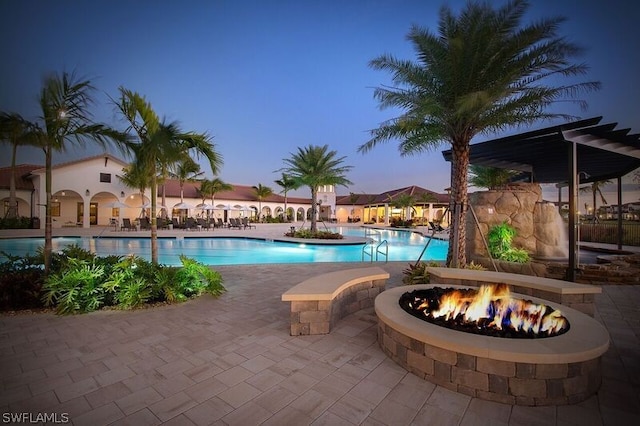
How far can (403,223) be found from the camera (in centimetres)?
3219

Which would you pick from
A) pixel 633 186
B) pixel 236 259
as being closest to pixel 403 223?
pixel 633 186

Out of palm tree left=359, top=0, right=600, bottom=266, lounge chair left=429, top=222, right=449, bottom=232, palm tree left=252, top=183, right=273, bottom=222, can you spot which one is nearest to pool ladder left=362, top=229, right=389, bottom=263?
lounge chair left=429, top=222, right=449, bottom=232

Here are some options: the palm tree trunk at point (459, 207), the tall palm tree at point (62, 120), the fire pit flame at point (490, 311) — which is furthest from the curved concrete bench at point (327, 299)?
the tall palm tree at point (62, 120)

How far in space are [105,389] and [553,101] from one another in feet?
32.7

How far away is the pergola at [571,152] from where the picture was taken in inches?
281

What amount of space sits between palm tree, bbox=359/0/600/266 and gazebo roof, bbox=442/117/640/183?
1.88ft

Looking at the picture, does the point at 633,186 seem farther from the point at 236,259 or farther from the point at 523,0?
the point at 236,259

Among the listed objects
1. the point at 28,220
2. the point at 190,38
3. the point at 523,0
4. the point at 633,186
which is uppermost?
the point at 190,38

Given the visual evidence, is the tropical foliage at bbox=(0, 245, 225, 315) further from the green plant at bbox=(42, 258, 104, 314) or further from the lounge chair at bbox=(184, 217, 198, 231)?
the lounge chair at bbox=(184, 217, 198, 231)

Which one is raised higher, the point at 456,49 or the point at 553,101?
the point at 456,49

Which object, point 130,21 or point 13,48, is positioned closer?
point 13,48

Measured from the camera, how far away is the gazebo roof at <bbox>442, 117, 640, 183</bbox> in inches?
279

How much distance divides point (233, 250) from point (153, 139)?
34.9 feet

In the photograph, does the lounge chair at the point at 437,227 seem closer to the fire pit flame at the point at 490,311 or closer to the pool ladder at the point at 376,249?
the pool ladder at the point at 376,249
